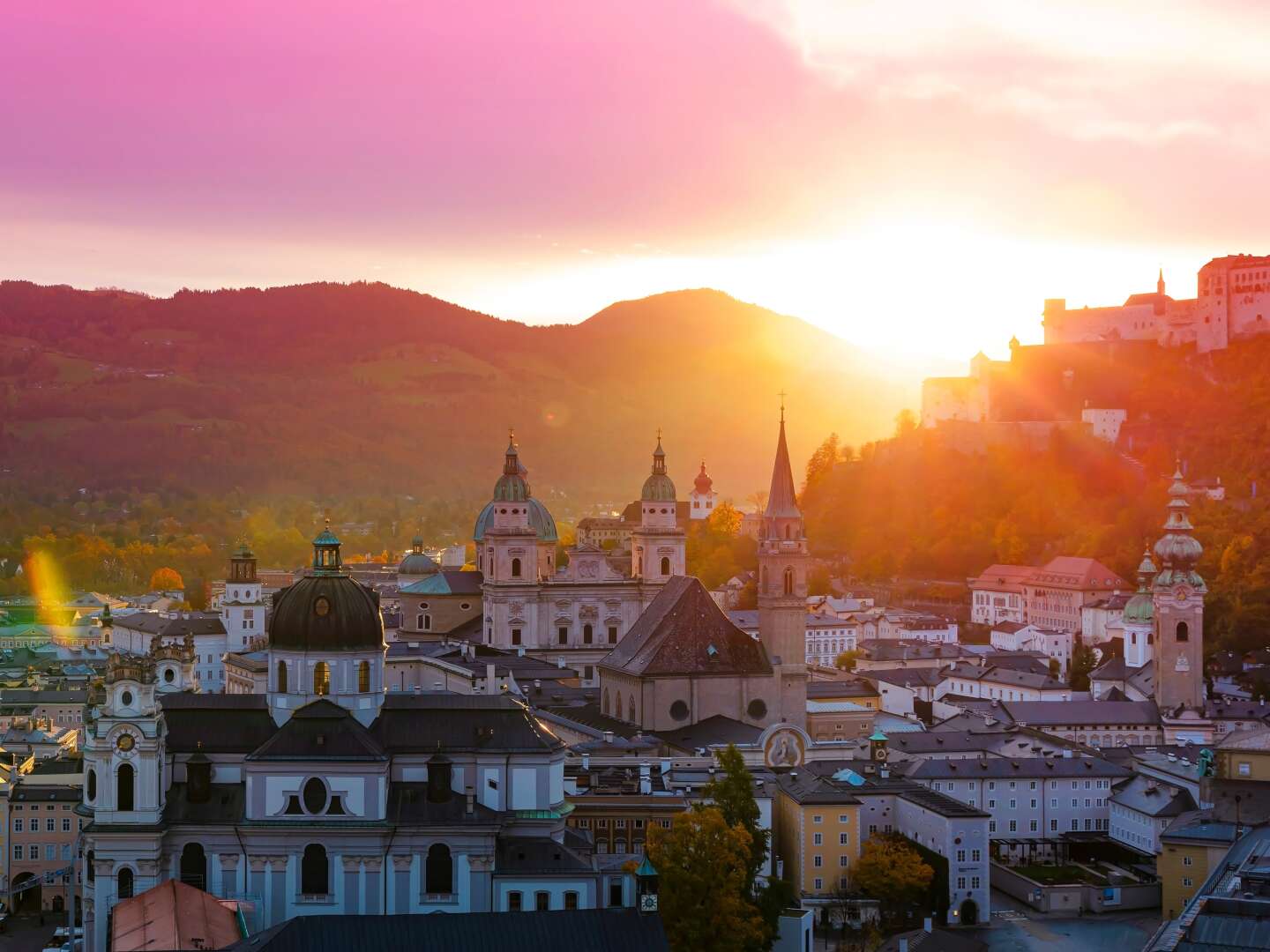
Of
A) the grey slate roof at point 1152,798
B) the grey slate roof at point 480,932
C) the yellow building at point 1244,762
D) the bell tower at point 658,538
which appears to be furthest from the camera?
the bell tower at point 658,538

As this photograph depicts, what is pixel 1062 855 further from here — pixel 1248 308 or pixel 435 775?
pixel 1248 308

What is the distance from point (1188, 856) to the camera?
181 ft

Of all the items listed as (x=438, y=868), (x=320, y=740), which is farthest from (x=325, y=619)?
(x=438, y=868)

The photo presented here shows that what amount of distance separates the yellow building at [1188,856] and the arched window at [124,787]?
28.1 metres

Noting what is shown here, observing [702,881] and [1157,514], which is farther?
[1157,514]

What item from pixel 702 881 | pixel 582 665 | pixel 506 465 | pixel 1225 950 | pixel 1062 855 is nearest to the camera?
pixel 1225 950

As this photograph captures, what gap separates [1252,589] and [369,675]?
205 ft

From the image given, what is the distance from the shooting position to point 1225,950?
35188 millimetres

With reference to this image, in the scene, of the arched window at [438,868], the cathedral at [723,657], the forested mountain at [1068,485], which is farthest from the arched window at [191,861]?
the forested mountain at [1068,485]

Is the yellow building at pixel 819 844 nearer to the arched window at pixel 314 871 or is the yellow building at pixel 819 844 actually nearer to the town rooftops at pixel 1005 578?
the arched window at pixel 314 871

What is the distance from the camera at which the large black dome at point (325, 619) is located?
156ft

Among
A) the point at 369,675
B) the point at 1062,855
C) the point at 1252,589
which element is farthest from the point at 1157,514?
the point at 369,675

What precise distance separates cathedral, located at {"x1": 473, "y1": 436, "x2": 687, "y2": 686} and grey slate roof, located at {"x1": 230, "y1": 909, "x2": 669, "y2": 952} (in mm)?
43697

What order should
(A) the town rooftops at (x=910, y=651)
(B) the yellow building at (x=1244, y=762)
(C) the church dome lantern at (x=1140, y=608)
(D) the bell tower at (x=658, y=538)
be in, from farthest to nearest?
(A) the town rooftops at (x=910, y=651) → (C) the church dome lantern at (x=1140, y=608) → (D) the bell tower at (x=658, y=538) → (B) the yellow building at (x=1244, y=762)
